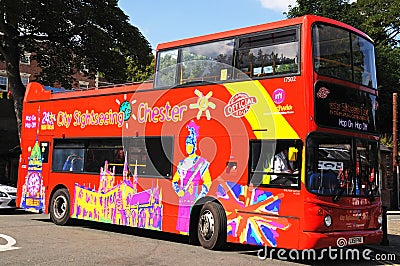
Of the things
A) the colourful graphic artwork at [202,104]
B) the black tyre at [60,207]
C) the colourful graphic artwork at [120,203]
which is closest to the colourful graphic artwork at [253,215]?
the colourful graphic artwork at [202,104]

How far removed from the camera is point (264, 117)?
10.6 m

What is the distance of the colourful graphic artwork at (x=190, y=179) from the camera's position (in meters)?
11.7

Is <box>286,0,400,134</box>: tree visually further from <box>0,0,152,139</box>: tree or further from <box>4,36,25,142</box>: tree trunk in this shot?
<box>4,36,25,142</box>: tree trunk

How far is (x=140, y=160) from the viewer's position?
13.1 m

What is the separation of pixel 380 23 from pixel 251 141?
123 feet

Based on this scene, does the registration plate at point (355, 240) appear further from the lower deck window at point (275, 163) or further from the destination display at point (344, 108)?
the destination display at point (344, 108)

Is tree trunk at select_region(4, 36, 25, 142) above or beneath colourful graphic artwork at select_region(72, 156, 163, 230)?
above

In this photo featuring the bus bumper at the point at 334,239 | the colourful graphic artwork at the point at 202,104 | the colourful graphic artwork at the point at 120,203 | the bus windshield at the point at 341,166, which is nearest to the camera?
the bus bumper at the point at 334,239

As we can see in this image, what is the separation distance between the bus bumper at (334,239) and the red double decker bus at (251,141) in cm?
2

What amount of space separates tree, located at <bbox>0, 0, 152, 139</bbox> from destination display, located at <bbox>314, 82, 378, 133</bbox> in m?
19.7

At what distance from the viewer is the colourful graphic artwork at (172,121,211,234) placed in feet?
38.3

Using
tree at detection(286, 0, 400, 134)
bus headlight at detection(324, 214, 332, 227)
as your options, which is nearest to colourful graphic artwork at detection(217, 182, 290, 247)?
bus headlight at detection(324, 214, 332, 227)

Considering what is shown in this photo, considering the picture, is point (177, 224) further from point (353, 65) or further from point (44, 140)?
point (44, 140)

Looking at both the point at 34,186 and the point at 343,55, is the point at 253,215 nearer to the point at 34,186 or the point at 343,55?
the point at 343,55
